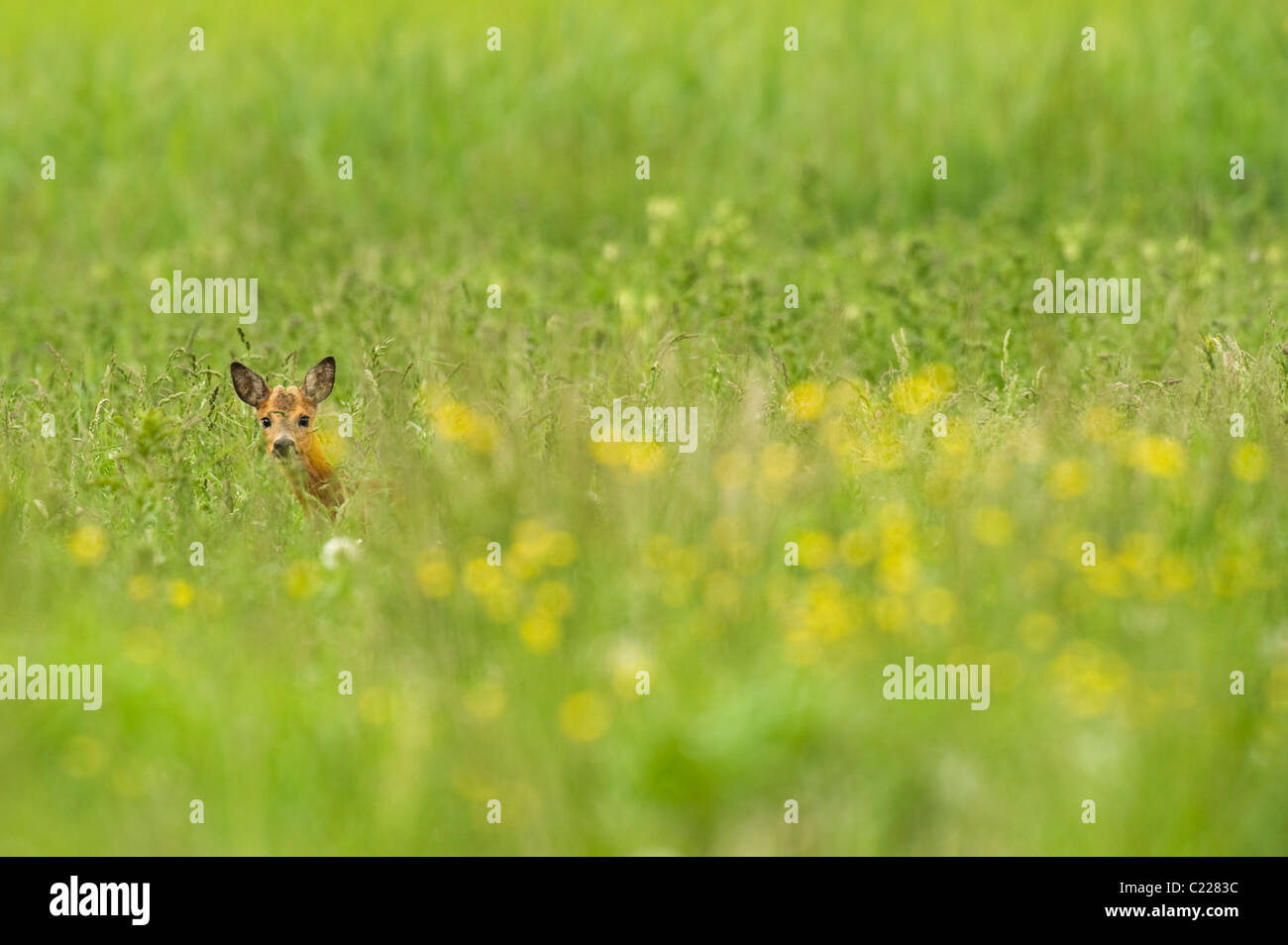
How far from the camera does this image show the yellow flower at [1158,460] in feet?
18.6

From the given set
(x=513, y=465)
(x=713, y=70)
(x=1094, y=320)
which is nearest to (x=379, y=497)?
(x=513, y=465)

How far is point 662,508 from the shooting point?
223 inches

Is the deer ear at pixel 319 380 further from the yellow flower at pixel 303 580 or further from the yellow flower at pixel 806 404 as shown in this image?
the yellow flower at pixel 806 404

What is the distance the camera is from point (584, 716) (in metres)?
4.45

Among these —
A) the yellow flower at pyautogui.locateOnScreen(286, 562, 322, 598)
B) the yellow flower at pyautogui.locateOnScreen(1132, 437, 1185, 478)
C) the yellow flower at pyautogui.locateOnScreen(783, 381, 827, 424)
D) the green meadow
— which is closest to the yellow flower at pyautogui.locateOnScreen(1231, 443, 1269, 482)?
the green meadow

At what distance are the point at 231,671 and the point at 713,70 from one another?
871cm

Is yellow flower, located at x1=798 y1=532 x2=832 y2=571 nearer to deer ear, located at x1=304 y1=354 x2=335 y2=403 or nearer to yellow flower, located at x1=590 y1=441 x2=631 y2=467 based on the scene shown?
yellow flower, located at x1=590 y1=441 x2=631 y2=467

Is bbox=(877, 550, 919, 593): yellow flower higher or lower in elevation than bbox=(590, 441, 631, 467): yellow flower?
lower

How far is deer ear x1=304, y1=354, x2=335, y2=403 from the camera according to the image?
7316mm

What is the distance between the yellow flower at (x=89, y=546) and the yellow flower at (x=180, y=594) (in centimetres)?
39

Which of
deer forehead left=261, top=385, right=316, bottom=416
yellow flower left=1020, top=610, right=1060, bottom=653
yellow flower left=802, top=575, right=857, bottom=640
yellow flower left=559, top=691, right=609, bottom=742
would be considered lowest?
yellow flower left=559, top=691, right=609, bottom=742

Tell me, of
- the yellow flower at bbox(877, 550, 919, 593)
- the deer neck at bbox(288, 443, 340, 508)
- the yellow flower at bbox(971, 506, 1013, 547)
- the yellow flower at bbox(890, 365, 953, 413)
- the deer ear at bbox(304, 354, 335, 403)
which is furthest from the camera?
the deer ear at bbox(304, 354, 335, 403)

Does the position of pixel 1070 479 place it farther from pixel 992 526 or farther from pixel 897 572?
pixel 897 572

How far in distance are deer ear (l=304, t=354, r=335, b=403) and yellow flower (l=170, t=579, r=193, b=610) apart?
1.77m
